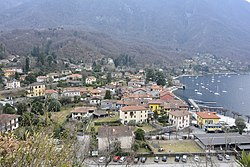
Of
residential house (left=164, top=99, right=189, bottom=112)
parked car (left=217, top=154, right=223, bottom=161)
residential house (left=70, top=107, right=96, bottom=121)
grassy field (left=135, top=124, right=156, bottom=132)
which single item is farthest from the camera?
residential house (left=164, top=99, right=189, bottom=112)

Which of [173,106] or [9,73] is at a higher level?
[9,73]

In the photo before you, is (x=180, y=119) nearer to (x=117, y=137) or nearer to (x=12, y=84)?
(x=117, y=137)

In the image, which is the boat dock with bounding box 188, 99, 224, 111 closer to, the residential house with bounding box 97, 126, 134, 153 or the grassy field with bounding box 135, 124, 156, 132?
the grassy field with bounding box 135, 124, 156, 132

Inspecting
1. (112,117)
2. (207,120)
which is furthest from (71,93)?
(207,120)

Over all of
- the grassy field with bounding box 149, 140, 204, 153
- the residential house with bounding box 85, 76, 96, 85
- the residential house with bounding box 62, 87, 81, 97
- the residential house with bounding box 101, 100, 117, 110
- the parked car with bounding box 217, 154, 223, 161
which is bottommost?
Answer: the parked car with bounding box 217, 154, 223, 161

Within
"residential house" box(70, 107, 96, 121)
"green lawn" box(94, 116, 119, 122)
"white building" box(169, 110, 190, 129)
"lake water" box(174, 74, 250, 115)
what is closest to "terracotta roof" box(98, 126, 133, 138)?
"green lawn" box(94, 116, 119, 122)

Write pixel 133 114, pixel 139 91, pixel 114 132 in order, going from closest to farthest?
pixel 114 132
pixel 133 114
pixel 139 91

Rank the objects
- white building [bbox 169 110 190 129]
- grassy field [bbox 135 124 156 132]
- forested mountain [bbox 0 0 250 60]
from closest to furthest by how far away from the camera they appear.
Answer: grassy field [bbox 135 124 156 132]
white building [bbox 169 110 190 129]
forested mountain [bbox 0 0 250 60]

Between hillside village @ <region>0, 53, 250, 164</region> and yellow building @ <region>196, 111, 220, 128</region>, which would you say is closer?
hillside village @ <region>0, 53, 250, 164</region>

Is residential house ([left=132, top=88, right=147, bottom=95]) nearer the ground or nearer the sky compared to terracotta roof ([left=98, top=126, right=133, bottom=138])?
nearer the sky
